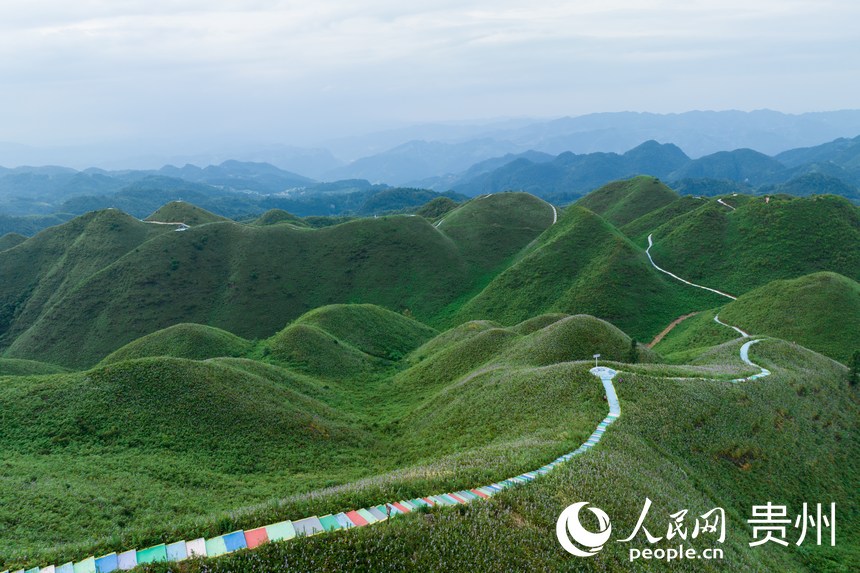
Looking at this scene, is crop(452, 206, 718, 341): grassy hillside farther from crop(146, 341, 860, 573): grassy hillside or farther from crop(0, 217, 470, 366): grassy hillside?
crop(146, 341, 860, 573): grassy hillside

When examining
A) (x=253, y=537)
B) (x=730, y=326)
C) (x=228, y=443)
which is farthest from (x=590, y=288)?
(x=253, y=537)

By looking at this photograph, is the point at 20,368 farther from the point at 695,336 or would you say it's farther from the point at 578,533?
the point at 695,336

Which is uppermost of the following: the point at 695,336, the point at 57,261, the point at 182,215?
the point at 182,215

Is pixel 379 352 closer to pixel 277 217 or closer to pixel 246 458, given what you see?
pixel 246 458

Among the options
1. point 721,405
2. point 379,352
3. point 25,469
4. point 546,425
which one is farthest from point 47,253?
point 721,405

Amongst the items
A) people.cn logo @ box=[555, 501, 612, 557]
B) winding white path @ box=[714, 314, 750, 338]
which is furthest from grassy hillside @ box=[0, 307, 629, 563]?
winding white path @ box=[714, 314, 750, 338]

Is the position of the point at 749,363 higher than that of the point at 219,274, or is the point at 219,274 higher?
the point at 219,274

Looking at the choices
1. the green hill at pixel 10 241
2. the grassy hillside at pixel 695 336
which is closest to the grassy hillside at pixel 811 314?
the grassy hillside at pixel 695 336
